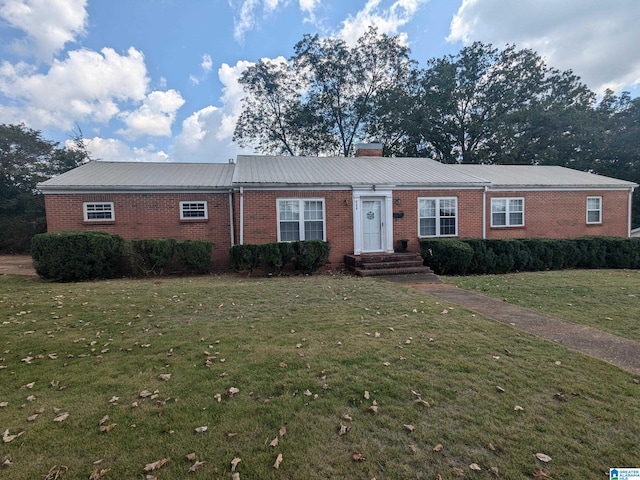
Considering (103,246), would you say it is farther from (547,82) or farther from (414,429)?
(547,82)

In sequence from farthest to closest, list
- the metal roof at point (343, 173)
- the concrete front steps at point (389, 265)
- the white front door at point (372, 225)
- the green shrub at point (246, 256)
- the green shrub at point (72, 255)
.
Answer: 1. the white front door at point (372, 225)
2. the metal roof at point (343, 173)
3. the concrete front steps at point (389, 265)
4. the green shrub at point (246, 256)
5. the green shrub at point (72, 255)

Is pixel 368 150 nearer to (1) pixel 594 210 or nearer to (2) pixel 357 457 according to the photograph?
(1) pixel 594 210

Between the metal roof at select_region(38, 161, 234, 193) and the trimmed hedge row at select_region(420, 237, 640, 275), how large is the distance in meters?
8.10

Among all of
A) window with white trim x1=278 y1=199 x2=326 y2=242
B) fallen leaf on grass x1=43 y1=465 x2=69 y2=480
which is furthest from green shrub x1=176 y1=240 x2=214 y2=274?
fallen leaf on grass x1=43 y1=465 x2=69 y2=480

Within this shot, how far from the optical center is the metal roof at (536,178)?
14812 mm

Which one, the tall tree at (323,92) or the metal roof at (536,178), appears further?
the tall tree at (323,92)

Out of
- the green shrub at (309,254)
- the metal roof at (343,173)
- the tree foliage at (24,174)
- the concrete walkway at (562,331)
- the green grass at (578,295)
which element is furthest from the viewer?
the tree foliage at (24,174)

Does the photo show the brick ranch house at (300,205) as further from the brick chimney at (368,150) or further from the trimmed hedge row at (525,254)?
the brick chimney at (368,150)

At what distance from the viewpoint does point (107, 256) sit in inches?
413

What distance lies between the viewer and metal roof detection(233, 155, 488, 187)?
41.3ft

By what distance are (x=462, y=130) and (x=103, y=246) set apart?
85.4ft

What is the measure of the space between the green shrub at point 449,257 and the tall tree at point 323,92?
18791 mm

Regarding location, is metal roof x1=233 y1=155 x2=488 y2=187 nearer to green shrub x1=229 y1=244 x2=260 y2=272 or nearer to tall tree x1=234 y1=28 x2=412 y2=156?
green shrub x1=229 y1=244 x2=260 y2=272

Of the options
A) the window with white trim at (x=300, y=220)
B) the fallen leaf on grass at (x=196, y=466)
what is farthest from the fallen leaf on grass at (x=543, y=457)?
the window with white trim at (x=300, y=220)
